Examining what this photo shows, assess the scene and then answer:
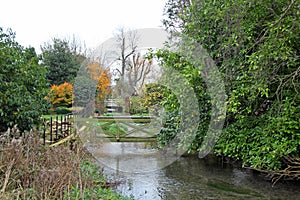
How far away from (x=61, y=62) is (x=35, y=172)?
1486 cm

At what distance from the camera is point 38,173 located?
286 cm

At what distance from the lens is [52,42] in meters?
18.3

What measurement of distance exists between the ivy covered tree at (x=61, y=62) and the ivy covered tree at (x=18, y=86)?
11408mm

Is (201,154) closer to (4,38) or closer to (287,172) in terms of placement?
(287,172)

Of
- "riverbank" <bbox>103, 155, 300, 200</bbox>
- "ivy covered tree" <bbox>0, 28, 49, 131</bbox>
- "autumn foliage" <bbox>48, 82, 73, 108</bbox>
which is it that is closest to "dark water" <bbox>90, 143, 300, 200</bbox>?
"riverbank" <bbox>103, 155, 300, 200</bbox>

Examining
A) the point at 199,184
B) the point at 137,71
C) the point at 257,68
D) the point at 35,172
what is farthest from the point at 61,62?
the point at 35,172

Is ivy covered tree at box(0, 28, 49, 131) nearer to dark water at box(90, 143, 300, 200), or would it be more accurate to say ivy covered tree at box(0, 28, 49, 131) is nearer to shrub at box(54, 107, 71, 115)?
dark water at box(90, 143, 300, 200)

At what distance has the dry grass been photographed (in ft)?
8.56

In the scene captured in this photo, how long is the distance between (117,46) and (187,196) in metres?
5.65

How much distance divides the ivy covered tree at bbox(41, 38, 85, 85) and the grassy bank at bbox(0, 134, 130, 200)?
13.5 meters

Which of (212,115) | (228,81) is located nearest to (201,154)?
(212,115)

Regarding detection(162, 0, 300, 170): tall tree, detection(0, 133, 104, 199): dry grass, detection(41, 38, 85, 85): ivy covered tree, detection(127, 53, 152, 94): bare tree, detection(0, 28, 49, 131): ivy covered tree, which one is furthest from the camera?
detection(41, 38, 85, 85): ivy covered tree

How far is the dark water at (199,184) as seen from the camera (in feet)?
13.1

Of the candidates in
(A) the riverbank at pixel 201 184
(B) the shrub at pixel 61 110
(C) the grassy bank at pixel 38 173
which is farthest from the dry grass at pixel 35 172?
(B) the shrub at pixel 61 110
